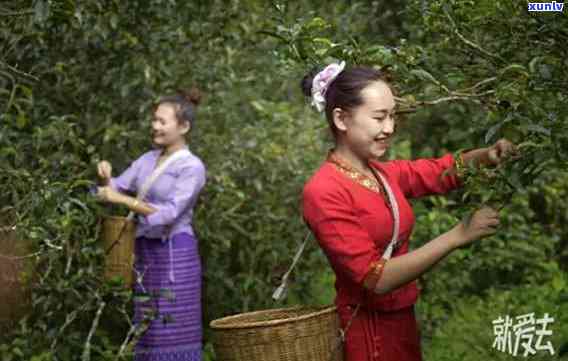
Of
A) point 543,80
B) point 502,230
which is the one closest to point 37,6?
point 543,80

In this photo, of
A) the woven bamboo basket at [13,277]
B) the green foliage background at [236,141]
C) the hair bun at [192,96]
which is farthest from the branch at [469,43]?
the hair bun at [192,96]

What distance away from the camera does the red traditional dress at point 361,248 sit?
3447mm

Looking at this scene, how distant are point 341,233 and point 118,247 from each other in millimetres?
2516

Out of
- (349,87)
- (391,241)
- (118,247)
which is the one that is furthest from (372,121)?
(118,247)

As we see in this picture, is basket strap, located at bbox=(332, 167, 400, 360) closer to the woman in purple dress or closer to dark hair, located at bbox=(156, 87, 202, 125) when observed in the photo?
the woman in purple dress

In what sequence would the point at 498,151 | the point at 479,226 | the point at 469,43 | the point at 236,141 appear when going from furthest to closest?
the point at 236,141
the point at 469,43
the point at 498,151
the point at 479,226

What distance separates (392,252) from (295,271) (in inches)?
138

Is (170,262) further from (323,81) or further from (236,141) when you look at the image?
(323,81)

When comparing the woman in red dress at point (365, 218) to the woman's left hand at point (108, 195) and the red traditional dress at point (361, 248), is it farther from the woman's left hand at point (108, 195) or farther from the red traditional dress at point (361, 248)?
the woman's left hand at point (108, 195)

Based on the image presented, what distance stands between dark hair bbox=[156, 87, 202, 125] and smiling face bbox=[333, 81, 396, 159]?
2580mm

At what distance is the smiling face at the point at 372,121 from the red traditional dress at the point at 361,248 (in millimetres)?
99

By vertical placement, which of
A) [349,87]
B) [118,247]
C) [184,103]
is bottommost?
[118,247]

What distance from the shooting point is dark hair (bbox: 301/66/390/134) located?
360cm

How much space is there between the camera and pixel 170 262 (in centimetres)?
605
